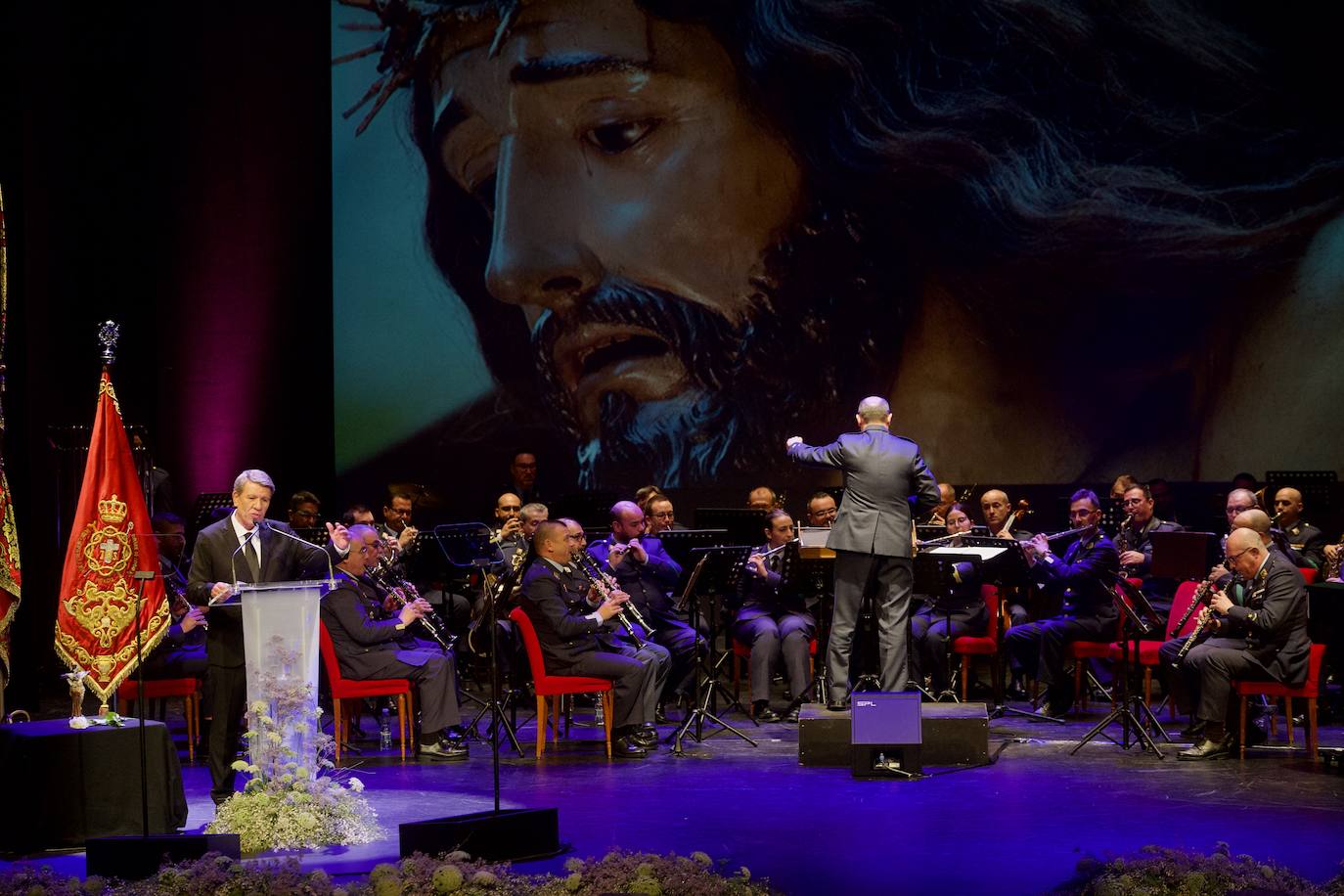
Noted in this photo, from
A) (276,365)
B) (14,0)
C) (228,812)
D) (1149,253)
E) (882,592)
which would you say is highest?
(14,0)

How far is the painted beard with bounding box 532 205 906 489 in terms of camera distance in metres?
13.5

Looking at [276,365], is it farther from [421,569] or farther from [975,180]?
[975,180]

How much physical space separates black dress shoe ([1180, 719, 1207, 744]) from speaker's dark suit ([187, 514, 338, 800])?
4.98m

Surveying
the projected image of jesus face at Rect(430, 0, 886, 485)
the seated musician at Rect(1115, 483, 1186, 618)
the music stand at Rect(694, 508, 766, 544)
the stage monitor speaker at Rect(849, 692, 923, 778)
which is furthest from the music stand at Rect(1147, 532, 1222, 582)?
the projected image of jesus face at Rect(430, 0, 886, 485)

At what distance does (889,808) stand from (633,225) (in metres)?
7.85

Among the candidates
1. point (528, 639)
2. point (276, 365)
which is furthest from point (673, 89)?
point (528, 639)

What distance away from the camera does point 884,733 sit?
314 inches

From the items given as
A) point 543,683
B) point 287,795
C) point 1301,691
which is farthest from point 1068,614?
point 287,795

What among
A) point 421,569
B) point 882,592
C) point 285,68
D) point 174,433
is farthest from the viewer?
point 285,68

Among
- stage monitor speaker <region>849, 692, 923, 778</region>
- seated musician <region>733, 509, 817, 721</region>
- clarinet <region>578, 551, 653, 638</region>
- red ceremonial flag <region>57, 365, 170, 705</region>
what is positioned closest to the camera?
red ceremonial flag <region>57, 365, 170, 705</region>

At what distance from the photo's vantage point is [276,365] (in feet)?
43.6

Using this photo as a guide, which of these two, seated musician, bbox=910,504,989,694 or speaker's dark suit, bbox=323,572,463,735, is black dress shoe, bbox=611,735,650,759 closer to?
speaker's dark suit, bbox=323,572,463,735

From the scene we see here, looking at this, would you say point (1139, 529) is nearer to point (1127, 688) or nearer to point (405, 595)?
point (1127, 688)

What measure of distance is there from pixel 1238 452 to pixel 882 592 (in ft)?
18.5
